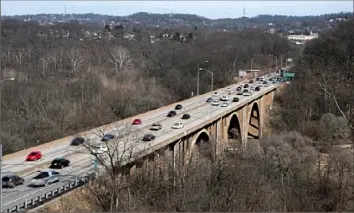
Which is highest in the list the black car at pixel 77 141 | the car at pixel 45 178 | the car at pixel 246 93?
the car at pixel 45 178

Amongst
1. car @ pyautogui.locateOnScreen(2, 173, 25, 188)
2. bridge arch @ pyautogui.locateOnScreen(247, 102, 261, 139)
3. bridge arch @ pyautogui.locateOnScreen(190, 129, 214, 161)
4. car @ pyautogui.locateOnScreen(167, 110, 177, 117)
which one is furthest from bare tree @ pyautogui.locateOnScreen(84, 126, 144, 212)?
bridge arch @ pyautogui.locateOnScreen(247, 102, 261, 139)

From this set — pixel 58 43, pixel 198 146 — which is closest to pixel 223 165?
pixel 198 146

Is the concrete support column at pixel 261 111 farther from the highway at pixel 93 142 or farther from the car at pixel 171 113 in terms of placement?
the car at pixel 171 113

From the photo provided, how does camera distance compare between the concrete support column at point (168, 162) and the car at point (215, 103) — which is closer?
the concrete support column at point (168, 162)

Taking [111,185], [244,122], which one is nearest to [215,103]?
[244,122]

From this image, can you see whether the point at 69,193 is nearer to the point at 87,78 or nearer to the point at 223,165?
the point at 223,165

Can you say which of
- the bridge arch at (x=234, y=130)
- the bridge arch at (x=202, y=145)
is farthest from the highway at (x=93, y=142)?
the bridge arch at (x=234, y=130)
